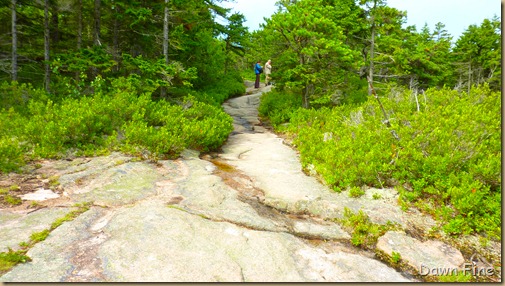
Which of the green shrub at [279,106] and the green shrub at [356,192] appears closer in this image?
the green shrub at [356,192]

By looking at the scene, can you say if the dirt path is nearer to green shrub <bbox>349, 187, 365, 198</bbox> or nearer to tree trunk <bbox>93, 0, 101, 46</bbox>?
green shrub <bbox>349, 187, 365, 198</bbox>

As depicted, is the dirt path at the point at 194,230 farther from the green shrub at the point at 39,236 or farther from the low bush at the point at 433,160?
the low bush at the point at 433,160

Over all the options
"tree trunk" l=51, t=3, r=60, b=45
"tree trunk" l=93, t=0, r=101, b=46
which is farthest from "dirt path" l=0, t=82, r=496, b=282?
"tree trunk" l=51, t=3, r=60, b=45

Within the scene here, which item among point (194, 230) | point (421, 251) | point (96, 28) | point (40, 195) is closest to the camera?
point (194, 230)

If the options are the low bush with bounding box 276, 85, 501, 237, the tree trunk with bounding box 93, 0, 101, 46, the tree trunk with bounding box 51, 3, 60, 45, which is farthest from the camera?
the tree trunk with bounding box 51, 3, 60, 45

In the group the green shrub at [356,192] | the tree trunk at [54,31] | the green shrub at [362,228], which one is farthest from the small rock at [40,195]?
the tree trunk at [54,31]

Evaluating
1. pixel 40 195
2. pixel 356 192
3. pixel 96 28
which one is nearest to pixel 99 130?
pixel 40 195

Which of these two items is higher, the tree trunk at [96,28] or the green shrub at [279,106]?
the tree trunk at [96,28]

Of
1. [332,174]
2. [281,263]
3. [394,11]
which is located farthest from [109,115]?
[394,11]

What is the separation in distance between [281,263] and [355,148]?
4669 millimetres

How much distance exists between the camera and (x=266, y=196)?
6527mm

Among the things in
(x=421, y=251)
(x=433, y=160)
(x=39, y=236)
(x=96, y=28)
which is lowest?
(x=421, y=251)

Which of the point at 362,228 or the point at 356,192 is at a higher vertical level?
the point at 356,192

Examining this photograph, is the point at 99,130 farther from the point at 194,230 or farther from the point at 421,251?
the point at 421,251
